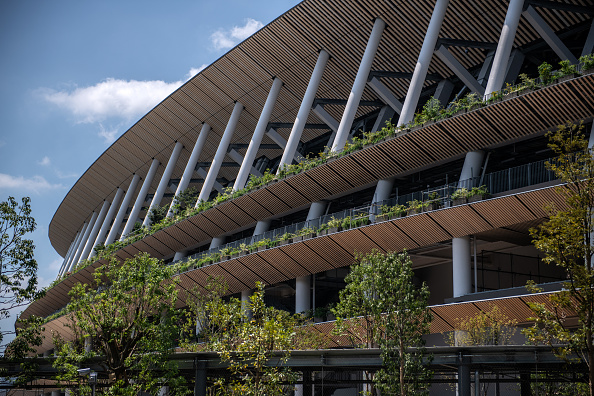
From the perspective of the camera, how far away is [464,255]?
2816cm

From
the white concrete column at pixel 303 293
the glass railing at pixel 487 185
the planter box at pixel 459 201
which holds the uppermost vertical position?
the glass railing at pixel 487 185

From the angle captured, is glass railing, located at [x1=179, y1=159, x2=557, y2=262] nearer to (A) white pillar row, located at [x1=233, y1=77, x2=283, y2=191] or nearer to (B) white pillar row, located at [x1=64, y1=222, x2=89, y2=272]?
(A) white pillar row, located at [x1=233, y1=77, x2=283, y2=191]

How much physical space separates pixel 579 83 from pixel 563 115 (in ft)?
5.46

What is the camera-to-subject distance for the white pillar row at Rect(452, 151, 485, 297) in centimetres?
2788

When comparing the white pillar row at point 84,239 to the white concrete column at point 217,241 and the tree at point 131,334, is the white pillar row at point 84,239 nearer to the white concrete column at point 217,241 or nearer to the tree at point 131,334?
the white concrete column at point 217,241

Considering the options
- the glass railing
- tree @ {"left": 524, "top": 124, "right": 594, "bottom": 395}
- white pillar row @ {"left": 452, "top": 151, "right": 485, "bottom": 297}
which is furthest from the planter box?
tree @ {"left": 524, "top": 124, "right": 594, "bottom": 395}

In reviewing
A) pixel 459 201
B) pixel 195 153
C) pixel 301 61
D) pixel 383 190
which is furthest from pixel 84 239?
pixel 459 201

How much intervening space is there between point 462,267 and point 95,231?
5401cm

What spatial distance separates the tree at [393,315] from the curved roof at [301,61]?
1627 cm

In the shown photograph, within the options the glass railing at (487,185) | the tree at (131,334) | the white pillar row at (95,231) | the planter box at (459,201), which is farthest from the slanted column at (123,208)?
the tree at (131,334)

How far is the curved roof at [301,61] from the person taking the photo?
34688 millimetres

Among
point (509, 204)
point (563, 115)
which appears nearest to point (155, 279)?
point (509, 204)

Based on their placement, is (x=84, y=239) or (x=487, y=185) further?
(x=84, y=239)

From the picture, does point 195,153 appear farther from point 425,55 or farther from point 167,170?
point 425,55
